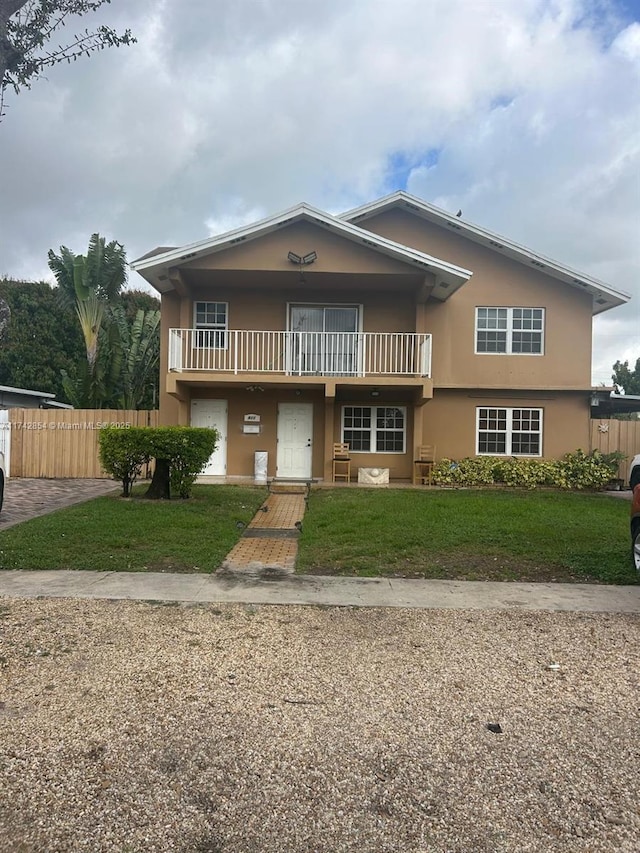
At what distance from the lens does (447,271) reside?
47.1 ft

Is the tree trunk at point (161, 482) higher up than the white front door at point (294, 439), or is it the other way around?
the white front door at point (294, 439)

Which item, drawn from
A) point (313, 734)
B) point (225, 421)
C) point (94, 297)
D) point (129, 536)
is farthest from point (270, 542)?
point (94, 297)

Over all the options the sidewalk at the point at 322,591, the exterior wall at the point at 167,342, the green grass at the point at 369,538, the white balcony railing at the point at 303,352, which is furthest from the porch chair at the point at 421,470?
the sidewalk at the point at 322,591

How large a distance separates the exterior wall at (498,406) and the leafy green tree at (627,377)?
32.2 meters

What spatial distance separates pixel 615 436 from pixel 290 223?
1110cm

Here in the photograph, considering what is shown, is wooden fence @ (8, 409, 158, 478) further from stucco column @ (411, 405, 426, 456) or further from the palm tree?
stucco column @ (411, 405, 426, 456)

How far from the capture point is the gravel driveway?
2.46 m

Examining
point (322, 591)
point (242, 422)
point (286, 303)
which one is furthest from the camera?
point (286, 303)

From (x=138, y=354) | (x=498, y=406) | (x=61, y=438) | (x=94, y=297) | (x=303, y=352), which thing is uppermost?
(x=94, y=297)

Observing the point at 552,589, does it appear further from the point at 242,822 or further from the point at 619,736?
the point at 242,822

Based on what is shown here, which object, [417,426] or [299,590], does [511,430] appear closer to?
[417,426]

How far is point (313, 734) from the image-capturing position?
3.22 metres

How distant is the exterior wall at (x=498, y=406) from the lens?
649 inches
